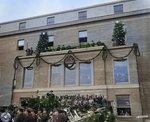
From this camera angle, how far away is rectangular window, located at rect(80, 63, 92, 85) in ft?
50.5

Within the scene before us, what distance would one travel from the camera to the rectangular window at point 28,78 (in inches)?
687

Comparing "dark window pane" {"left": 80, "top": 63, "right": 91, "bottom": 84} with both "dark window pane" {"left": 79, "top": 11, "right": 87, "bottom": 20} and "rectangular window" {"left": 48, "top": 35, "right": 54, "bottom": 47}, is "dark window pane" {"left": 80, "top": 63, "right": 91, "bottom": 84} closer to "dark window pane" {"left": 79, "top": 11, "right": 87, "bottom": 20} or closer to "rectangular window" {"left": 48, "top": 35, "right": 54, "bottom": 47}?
"rectangular window" {"left": 48, "top": 35, "right": 54, "bottom": 47}

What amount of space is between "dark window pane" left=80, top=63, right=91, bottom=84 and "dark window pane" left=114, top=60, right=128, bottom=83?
8.03ft

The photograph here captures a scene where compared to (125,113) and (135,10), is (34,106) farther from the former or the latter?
(135,10)

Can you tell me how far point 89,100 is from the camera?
13.0 meters

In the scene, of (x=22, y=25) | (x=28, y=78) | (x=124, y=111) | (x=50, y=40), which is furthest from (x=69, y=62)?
(x=22, y=25)

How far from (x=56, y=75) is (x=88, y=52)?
155 inches

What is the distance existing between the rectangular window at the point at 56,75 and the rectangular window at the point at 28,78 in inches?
103

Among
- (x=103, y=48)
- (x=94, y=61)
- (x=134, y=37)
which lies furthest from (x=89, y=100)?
(x=134, y=37)

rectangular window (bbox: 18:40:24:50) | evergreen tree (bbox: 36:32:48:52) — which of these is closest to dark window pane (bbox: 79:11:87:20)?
evergreen tree (bbox: 36:32:48:52)

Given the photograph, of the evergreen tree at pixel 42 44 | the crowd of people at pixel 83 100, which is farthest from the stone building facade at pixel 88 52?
the evergreen tree at pixel 42 44

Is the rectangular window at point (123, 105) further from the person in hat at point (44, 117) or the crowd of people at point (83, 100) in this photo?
the person in hat at point (44, 117)

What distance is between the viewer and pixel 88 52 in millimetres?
15898

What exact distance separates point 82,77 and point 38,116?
7.11 m
